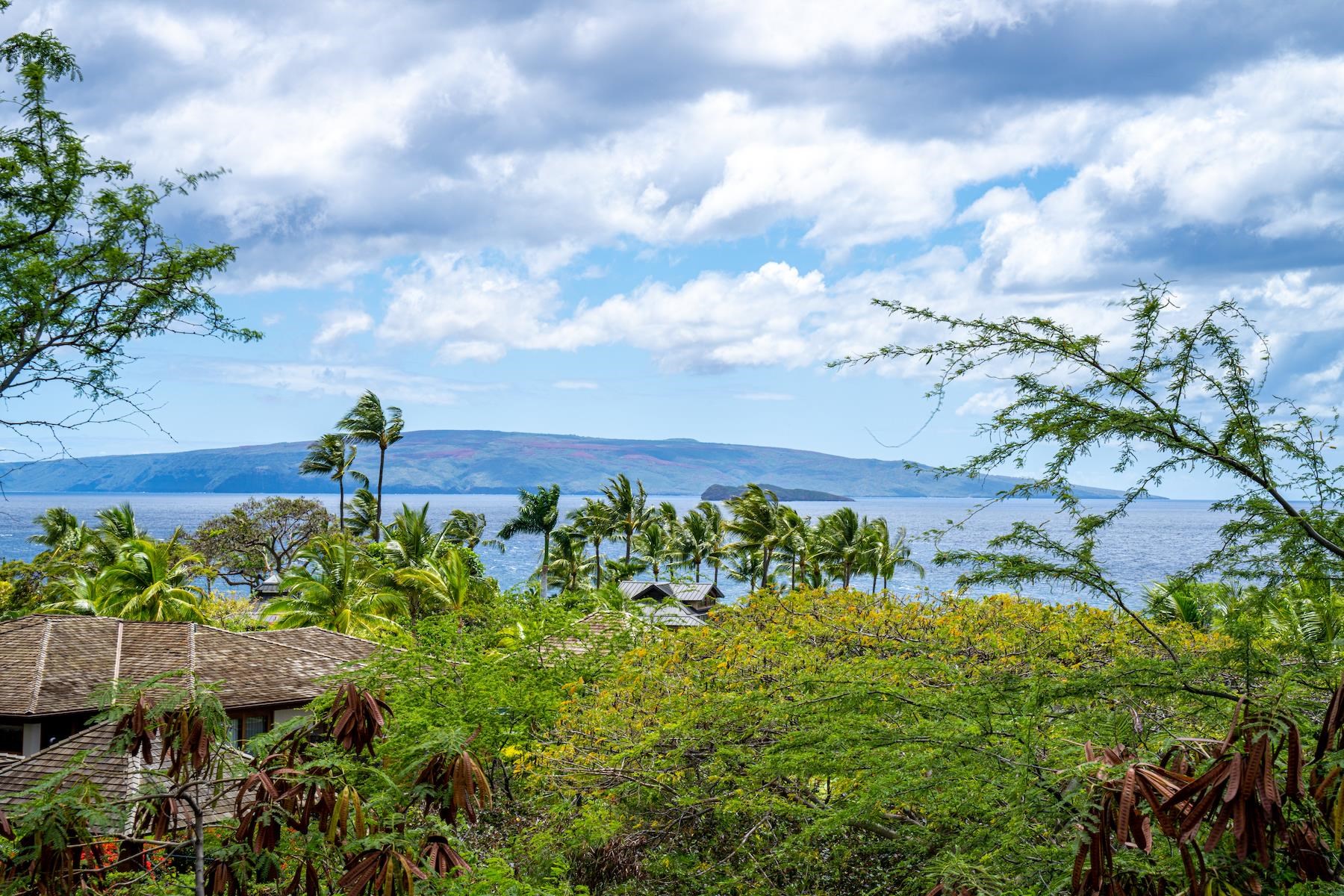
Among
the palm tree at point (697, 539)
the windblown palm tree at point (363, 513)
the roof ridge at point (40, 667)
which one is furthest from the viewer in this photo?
the palm tree at point (697, 539)

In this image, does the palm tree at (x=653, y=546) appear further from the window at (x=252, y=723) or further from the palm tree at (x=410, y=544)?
the window at (x=252, y=723)

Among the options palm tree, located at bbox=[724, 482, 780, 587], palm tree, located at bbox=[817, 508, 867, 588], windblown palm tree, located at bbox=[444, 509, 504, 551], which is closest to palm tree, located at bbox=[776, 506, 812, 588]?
palm tree, located at bbox=[724, 482, 780, 587]

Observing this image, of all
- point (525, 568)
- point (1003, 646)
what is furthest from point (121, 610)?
point (525, 568)

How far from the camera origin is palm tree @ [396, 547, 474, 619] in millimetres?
31812

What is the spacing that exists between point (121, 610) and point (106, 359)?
803 inches

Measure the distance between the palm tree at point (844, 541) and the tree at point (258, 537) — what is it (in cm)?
3048

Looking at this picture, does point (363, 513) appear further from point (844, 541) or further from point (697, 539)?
point (844, 541)

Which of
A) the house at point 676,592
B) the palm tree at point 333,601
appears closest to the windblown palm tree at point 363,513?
the house at point 676,592

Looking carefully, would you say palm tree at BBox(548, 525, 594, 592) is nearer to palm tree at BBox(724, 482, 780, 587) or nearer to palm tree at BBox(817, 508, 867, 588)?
palm tree at BBox(724, 482, 780, 587)

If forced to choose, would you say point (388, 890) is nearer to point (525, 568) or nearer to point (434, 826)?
point (434, 826)

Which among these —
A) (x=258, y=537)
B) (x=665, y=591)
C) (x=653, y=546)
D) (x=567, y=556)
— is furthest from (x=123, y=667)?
(x=653, y=546)

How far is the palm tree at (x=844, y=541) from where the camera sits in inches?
2003

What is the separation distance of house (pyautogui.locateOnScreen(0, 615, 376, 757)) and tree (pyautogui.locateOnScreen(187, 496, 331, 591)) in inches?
1521

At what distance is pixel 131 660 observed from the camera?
803 inches
